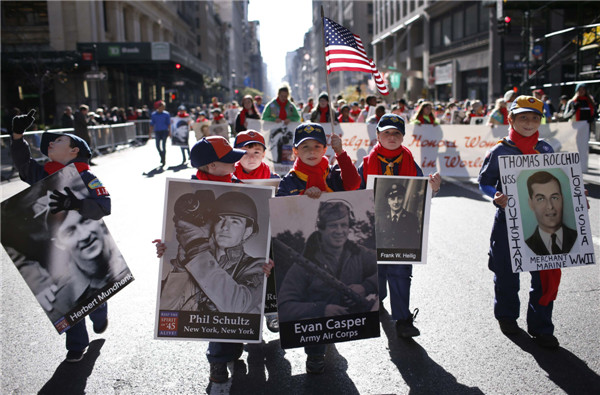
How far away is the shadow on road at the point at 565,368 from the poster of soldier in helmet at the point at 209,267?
1.98m

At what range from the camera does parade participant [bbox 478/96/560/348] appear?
4.28m

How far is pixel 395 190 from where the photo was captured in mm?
4398

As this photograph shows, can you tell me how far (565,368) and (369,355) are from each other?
4.40 ft

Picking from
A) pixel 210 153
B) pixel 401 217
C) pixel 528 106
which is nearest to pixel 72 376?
pixel 210 153

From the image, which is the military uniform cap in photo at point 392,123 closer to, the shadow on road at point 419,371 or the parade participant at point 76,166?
the shadow on road at point 419,371

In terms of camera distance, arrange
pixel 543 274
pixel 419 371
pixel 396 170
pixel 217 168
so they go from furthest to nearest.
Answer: pixel 396 170
pixel 543 274
pixel 419 371
pixel 217 168

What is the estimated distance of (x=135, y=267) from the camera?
6.67 m

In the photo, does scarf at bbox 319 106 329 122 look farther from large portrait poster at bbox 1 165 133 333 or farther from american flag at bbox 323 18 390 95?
large portrait poster at bbox 1 165 133 333

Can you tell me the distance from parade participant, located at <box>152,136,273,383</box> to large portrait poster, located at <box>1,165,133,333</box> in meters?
0.77

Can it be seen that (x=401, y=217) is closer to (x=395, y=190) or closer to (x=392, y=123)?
(x=395, y=190)

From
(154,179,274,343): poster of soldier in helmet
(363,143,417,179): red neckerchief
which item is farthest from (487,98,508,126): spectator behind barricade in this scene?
(154,179,274,343): poster of soldier in helmet

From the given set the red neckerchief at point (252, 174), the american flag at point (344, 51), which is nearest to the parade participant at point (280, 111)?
the american flag at point (344, 51)

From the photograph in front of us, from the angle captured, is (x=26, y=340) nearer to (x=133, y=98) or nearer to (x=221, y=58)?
(x=133, y=98)

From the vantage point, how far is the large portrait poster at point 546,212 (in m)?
4.27
